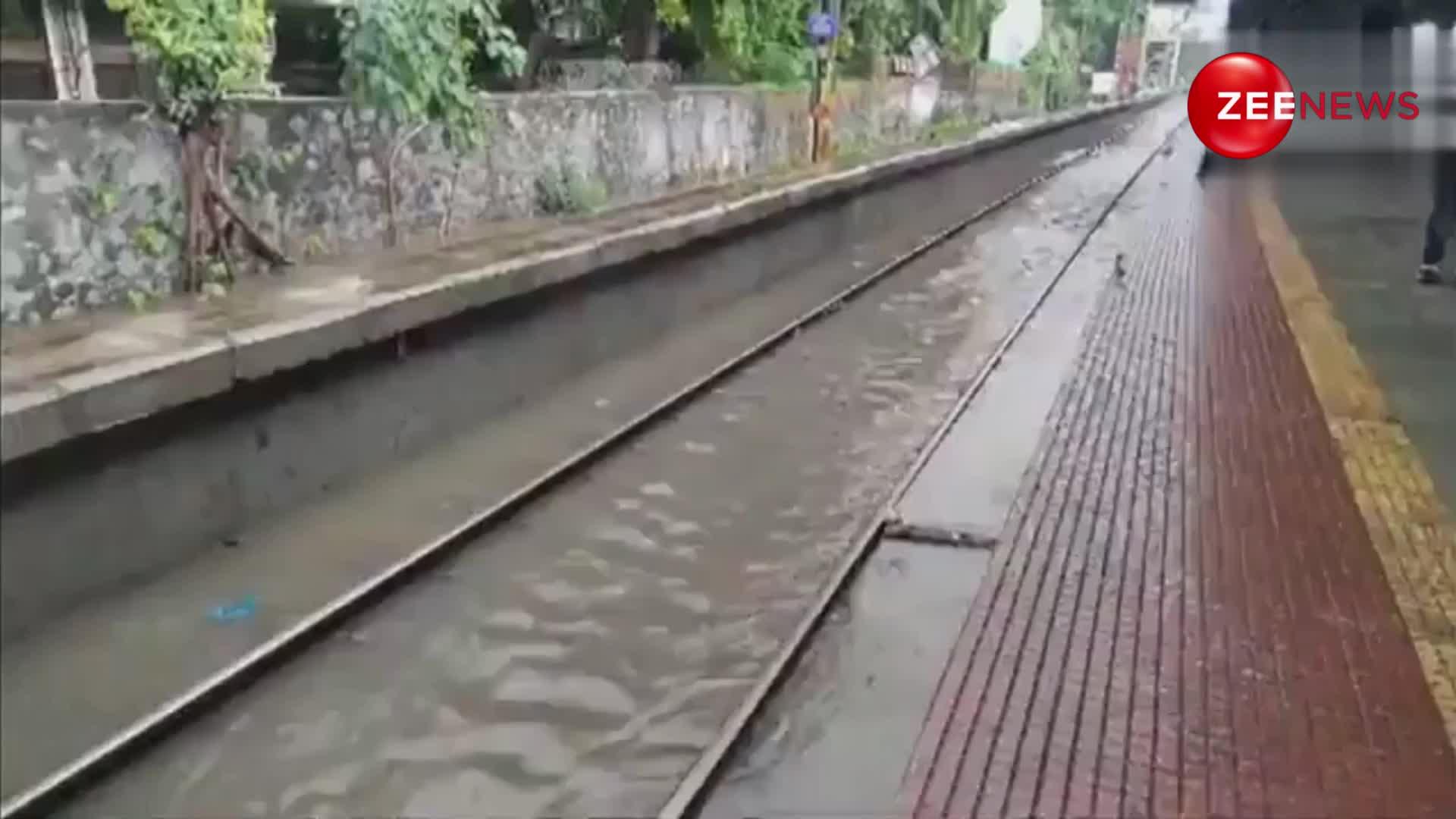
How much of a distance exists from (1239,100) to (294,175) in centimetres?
653

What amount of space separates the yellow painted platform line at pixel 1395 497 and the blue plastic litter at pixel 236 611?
11.8 feet

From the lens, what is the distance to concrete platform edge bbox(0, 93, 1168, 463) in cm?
402

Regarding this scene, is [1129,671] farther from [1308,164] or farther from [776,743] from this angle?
[1308,164]

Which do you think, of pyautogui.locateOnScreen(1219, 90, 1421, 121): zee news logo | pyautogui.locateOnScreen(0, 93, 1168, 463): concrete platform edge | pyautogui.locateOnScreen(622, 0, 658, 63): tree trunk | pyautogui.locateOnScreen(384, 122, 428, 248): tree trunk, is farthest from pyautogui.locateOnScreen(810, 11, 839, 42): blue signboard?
pyautogui.locateOnScreen(384, 122, 428, 248): tree trunk

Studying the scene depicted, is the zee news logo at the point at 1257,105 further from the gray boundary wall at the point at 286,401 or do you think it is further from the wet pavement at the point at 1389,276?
the gray boundary wall at the point at 286,401

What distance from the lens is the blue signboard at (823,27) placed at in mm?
14305

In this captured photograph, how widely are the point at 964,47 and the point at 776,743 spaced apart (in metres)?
23.0

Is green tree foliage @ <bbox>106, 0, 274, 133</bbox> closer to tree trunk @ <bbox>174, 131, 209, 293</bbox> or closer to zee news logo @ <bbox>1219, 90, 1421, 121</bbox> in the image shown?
tree trunk @ <bbox>174, 131, 209, 293</bbox>

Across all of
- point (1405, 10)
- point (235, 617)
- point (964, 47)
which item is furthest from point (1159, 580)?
point (964, 47)

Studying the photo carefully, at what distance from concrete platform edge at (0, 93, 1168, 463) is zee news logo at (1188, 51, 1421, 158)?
3.45 meters

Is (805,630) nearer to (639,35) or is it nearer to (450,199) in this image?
(450,199)

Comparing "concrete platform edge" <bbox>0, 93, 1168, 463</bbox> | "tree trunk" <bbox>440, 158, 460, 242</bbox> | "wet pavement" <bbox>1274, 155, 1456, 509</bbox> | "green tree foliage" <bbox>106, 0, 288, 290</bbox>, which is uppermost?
"green tree foliage" <bbox>106, 0, 288, 290</bbox>

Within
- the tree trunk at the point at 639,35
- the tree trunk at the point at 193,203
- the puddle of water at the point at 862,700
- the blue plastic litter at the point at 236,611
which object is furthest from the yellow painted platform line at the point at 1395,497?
the tree trunk at the point at 639,35

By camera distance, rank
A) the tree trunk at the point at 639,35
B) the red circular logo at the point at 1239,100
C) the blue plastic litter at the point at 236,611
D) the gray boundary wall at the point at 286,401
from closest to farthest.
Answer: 1. the gray boundary wall at the point at 286,401
2. the blue plastic litter at the point at 236,611
3. the red circular logo at the point at 1239,100
4. the tree trunk at the point at 639,35
